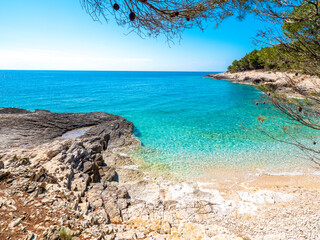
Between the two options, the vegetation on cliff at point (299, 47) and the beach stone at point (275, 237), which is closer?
the vegetation on cliff at point (299, 47)

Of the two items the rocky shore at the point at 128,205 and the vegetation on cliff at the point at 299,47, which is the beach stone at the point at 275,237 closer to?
the rocky shore at the point at 128,205

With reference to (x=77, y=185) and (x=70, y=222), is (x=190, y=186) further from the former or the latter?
(x=70, y=222)

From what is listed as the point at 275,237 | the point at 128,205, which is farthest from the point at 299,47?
the point at 128,205

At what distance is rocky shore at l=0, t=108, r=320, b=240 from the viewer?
3.92 meters

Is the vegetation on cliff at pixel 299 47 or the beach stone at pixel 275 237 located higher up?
the vegetation on cliff at pixel 299 47

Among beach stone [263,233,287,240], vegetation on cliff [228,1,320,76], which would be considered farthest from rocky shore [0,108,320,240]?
vegetation on cliff [228,1,320,76]

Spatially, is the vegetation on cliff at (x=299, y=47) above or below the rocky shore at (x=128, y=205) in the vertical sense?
above

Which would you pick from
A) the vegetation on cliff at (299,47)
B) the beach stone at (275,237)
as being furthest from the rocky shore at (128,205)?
the vegetation on cliff at (299,47)

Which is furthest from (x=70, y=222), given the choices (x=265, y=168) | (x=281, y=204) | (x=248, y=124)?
(x=248, y=124)

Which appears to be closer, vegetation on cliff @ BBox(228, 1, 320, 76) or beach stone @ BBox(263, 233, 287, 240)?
vegetation on cliff @ BBox(228, 1, 320, 76)

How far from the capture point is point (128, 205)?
5.65 metres

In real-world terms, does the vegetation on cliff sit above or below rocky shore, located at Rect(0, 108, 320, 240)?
above

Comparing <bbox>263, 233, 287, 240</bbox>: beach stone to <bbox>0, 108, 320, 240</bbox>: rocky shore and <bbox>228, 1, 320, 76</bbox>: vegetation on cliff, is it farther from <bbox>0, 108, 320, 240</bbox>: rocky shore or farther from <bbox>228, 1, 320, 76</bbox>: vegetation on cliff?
<bbox>228, 1, 320, 76</bbox>: vegetation on cliff

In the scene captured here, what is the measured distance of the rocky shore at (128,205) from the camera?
3.92m
